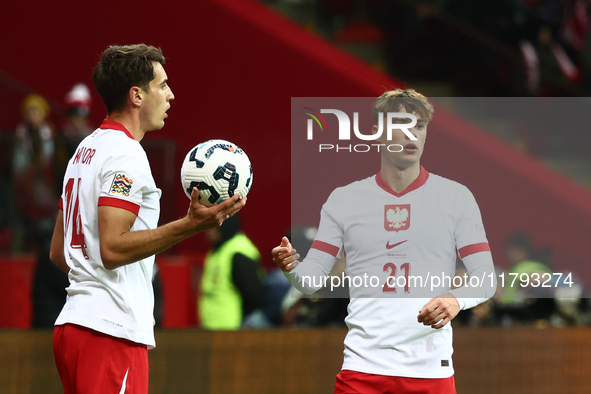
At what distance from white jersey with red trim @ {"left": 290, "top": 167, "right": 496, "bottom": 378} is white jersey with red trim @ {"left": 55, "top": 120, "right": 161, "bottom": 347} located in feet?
2.54

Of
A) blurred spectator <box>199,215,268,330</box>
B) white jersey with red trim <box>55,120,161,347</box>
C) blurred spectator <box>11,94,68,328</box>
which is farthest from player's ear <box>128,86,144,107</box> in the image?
blurred spectator <box>11,94,68,328</box>

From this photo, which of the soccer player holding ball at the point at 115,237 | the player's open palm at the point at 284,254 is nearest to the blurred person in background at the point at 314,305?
the player's open palm at the point at 284,254

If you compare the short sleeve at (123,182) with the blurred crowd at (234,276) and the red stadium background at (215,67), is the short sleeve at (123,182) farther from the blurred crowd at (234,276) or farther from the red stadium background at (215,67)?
the red stadium background at (215,67)

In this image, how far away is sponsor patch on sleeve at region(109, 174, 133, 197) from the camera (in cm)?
281

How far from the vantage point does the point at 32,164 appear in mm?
6762

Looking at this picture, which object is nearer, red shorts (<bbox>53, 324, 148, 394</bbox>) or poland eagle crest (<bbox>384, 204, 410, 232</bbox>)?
red shorts (<bbox>53, 324, 148, 394</bbox>)

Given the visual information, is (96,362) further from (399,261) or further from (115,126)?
(399,261)

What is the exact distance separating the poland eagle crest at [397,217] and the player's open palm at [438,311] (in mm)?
477

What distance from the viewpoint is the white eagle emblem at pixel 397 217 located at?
11.8 feet

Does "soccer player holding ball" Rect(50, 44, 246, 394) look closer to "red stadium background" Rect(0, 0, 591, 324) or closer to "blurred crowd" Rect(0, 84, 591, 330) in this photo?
"blurred crowd" Rect(0, 84, 591, 330)

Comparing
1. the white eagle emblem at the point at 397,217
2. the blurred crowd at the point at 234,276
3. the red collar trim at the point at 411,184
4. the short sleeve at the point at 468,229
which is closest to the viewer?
the short sleeve at the point at 468,229

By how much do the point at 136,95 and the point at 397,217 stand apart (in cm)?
130

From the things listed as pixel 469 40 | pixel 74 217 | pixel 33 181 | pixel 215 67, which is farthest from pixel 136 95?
pixel 469 40

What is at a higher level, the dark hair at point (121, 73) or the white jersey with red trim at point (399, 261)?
the dark hair at point (121, 73)
